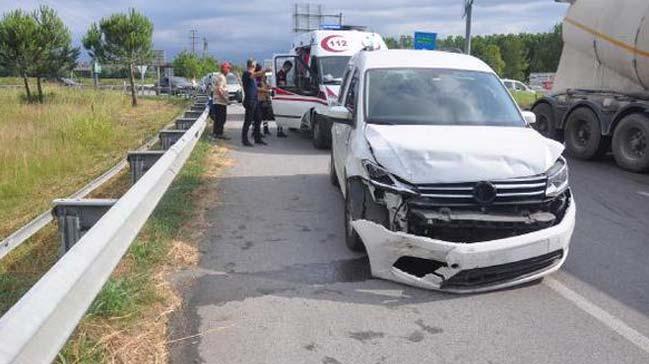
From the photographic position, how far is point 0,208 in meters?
10.2

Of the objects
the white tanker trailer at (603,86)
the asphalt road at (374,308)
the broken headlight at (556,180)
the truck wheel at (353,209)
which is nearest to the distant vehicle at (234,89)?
the white tanker trailer at (603,86)

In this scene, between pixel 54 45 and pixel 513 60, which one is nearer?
pixel 54 45

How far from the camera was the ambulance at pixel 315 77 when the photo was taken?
13781 mm

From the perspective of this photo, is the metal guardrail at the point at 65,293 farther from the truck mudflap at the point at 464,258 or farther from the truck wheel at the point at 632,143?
the truck wheel at the point at 632,143

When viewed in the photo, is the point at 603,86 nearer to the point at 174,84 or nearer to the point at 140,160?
the point at 140,160

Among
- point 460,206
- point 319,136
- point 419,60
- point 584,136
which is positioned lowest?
point 319,136

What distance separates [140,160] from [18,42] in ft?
81.3

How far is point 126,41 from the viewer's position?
3425 centimetres

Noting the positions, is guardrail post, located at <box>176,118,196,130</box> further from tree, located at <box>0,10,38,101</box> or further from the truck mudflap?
tree, located at <box>0,10,38,101</box>


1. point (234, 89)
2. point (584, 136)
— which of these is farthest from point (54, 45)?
point (584, 136)

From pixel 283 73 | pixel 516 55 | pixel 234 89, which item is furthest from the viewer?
pixel 516 55

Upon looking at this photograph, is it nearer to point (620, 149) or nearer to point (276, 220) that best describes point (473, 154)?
point (276, 220)

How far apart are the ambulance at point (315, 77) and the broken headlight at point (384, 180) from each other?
26.4ft

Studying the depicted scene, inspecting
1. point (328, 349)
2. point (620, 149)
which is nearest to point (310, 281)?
point (328, 349)
